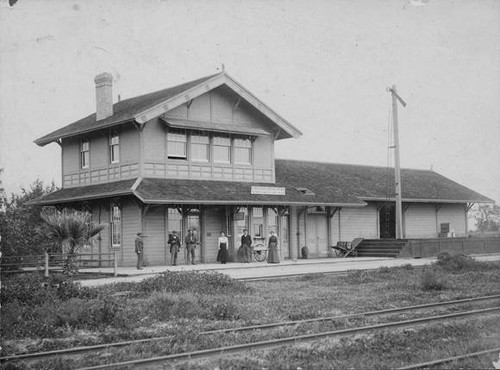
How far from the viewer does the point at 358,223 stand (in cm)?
3362

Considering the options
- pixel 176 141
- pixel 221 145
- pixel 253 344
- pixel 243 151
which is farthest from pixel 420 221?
pixel 253 344

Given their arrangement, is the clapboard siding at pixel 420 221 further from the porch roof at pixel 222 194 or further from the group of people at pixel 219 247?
the group of people at pixel 219 247

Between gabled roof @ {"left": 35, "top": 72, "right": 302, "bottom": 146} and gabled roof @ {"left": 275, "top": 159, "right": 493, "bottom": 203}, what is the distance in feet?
12.2

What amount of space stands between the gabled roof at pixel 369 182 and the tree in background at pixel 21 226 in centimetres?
1246

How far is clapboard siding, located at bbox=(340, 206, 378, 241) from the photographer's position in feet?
108

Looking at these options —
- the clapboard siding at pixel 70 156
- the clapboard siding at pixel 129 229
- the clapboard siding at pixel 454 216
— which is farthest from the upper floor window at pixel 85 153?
the clapboard siding at pixel 454 216

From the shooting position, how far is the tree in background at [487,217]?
252ft

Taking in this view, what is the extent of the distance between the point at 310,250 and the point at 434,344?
72.9ft

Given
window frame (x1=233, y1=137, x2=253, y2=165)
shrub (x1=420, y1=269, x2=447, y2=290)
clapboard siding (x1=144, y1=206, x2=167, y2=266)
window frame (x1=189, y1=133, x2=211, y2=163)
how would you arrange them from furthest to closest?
window frame (x1=233, y1=137, x2=253, y2=165)
window frame (x1=189, y1=133, x2=211, y2=163)
clapboard siding (x1=144, y1=206, x2=167, y2=266)
shrub (x1=420, y1=269, x2=447, y2=290)

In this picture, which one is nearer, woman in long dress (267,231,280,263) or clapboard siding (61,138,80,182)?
woman in long dress (267,231,280,263)

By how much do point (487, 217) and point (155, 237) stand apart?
6286 cm

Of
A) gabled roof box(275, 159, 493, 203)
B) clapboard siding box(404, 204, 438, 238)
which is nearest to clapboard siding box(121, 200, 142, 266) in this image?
gabled roof box(275, 159, 493, 203)

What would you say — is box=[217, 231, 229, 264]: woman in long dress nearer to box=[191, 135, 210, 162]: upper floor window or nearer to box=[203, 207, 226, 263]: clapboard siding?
box=[203, 207, 226, 263]: clapboard siding

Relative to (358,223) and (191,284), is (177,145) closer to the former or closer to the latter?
(191,284)
